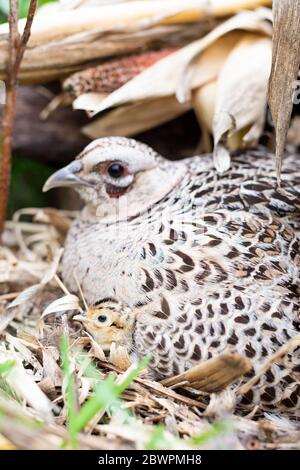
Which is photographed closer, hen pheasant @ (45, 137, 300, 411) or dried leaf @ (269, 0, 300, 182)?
hen pheasant @ (45, 137, 300, 411)

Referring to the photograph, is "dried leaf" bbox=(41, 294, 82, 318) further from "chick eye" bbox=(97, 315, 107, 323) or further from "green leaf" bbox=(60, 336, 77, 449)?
"green leaf" bbox=(60, 336, 77, 449)

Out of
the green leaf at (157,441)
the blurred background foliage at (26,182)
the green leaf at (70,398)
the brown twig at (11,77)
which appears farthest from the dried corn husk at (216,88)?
the green leaf at (157,441)

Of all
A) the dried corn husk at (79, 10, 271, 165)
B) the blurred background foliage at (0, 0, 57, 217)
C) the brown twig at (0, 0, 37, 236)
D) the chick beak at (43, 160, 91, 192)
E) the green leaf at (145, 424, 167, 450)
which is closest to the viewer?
the green leaf at (145, 424, 167, 450)

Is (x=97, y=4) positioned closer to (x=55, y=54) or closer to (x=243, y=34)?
(x=55, y=54)

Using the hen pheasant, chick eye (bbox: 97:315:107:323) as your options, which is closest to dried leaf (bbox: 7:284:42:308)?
the hen pheasant

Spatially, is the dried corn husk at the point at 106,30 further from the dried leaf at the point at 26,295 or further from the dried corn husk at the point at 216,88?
the dried leaf at the point at 26,295

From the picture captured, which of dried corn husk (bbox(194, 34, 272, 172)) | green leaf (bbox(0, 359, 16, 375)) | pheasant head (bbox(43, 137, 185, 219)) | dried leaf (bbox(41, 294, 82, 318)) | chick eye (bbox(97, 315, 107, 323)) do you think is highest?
dried corn husk (bbox(194, 34, 272, 172))

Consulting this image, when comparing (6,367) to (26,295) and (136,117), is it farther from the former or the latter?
(136,117)

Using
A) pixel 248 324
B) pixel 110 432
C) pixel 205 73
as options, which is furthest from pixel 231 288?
pixel 205 73
